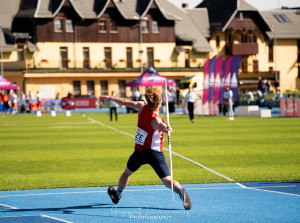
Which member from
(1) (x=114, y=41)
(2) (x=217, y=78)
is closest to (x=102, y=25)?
(1) (x=114, y=41)

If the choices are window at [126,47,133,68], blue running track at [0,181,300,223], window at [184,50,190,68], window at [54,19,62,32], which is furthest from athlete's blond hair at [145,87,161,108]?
window at [184,50,190,68]

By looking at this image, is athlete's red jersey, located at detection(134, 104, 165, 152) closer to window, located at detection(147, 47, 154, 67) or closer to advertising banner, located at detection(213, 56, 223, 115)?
advertising banner, located at detection(213, 56, 223, 115)

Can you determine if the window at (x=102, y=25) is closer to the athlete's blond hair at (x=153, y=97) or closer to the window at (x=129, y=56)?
the window at (x=129, y=56)

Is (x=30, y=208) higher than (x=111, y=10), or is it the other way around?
(x=111, y=10)

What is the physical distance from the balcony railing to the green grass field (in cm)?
5225

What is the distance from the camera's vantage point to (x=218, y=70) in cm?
3650

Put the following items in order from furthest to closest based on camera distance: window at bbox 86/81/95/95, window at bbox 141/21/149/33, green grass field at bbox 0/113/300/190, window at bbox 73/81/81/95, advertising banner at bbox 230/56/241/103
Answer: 1. window at bbox 141/21/149/33
2. window at bbox 86/81/95/95
3. window at bbox 73/81/81/95
4. advertising banner at bbox 230/56/241/103
5. green grass field at bbox 0/113/300/190

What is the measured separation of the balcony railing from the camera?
243ft

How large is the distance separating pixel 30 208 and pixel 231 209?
10.5 feet

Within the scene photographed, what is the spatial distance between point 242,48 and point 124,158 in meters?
62.1

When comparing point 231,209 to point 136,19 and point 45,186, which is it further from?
point 136,19

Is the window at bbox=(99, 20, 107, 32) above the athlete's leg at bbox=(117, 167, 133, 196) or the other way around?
above

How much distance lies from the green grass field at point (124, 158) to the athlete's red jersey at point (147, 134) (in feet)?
10.6

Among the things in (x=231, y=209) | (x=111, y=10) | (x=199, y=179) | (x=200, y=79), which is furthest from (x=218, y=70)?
(x=111, y=10)
